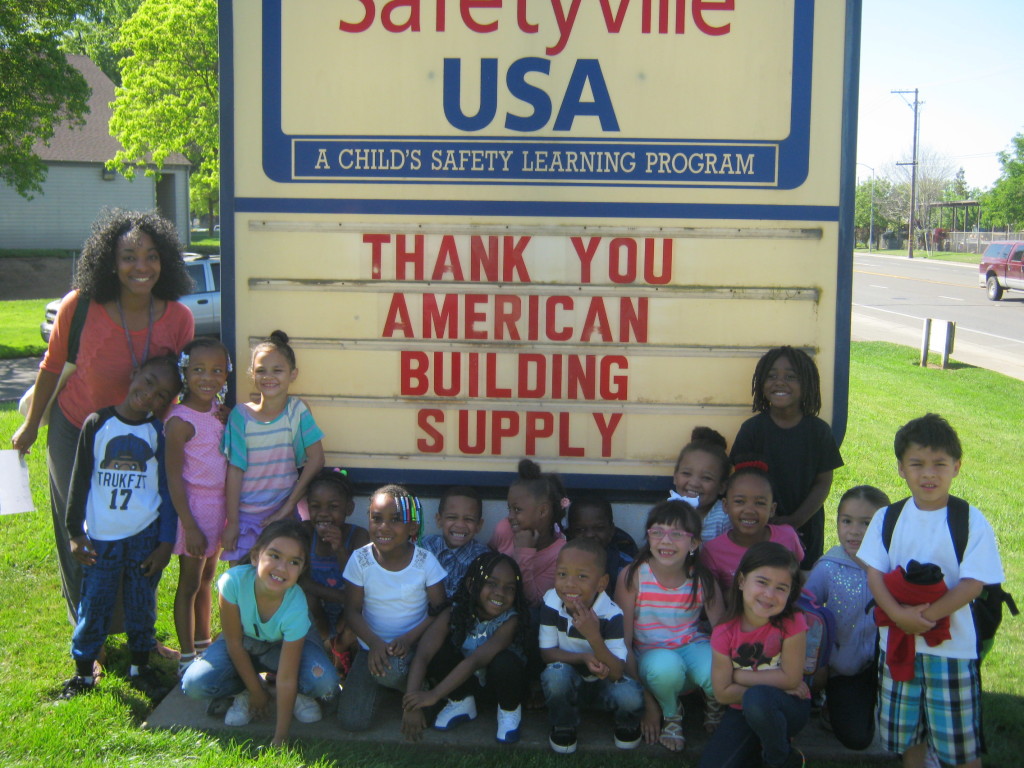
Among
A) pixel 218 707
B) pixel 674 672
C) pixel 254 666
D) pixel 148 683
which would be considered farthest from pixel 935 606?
pixel 148 683

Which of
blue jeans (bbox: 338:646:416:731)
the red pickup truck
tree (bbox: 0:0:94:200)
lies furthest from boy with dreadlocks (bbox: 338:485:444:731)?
the red pickup truck

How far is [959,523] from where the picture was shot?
328 centimetres

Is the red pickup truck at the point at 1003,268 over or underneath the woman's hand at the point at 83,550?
over

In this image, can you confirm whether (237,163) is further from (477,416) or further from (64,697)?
(64,697)

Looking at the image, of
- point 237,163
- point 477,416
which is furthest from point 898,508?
point 237,163

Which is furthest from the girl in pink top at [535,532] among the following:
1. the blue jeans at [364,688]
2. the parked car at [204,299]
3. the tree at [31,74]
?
the tree at [31,74]

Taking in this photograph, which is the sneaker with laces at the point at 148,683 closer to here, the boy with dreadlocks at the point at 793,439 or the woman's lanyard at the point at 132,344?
the woman's lanyard at the point at 132,344

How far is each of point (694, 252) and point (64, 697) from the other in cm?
327

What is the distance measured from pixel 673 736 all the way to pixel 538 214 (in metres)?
2.24

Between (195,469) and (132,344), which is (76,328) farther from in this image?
(195,469)

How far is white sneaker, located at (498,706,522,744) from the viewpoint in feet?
12.3

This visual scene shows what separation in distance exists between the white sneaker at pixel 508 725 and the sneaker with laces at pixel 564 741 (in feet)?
0.53

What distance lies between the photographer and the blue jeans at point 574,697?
370 cm

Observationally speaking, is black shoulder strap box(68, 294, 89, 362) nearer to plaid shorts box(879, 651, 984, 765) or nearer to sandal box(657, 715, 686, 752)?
sandal box(657, 715, 686, 752)
